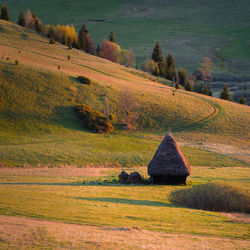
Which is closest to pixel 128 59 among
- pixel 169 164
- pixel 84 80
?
pixel 84 80

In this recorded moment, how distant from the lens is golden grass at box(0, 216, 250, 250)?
11.9 meters

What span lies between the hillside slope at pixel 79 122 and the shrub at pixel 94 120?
55.5 inches

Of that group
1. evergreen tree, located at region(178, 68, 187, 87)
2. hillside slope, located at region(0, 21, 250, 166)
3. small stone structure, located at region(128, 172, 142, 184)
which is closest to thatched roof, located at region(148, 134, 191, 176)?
small stone structure, located at region(128, 172, 142, 184)

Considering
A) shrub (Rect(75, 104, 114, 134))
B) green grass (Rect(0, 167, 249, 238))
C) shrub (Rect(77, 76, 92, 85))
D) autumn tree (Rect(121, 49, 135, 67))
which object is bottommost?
green grass (Rect(0, 167, 249, 238))

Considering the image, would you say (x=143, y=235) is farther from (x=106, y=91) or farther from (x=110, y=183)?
(x=106, y=91)

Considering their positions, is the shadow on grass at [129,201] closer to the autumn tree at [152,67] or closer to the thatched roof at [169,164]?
the thatched roof at [169,164]

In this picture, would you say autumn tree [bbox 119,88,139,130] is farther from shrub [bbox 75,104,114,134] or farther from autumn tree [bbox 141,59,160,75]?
autumn tree [bbox 141,59,160,75]

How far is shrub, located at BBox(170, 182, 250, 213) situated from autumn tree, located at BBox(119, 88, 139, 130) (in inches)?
1752

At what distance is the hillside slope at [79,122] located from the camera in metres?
47.7

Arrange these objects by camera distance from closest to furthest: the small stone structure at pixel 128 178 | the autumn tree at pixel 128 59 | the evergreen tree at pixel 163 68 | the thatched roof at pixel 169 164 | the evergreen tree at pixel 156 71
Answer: the thatched roof at pixel 169 164 < the small stone structure at pixel 128 178 < the evergreen tree at pixel 156 71 < the evergreen tree at pixel 163 68 < the autumn tree at pixel 128 59

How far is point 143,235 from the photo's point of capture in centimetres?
1428

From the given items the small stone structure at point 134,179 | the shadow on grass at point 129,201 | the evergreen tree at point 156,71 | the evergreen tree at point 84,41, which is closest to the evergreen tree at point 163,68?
the evergreen tree at point 156,71

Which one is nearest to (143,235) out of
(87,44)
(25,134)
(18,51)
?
(25,134)

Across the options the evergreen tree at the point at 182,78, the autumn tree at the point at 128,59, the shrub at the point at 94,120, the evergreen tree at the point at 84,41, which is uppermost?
the evergreen tree at the point at 84,41
